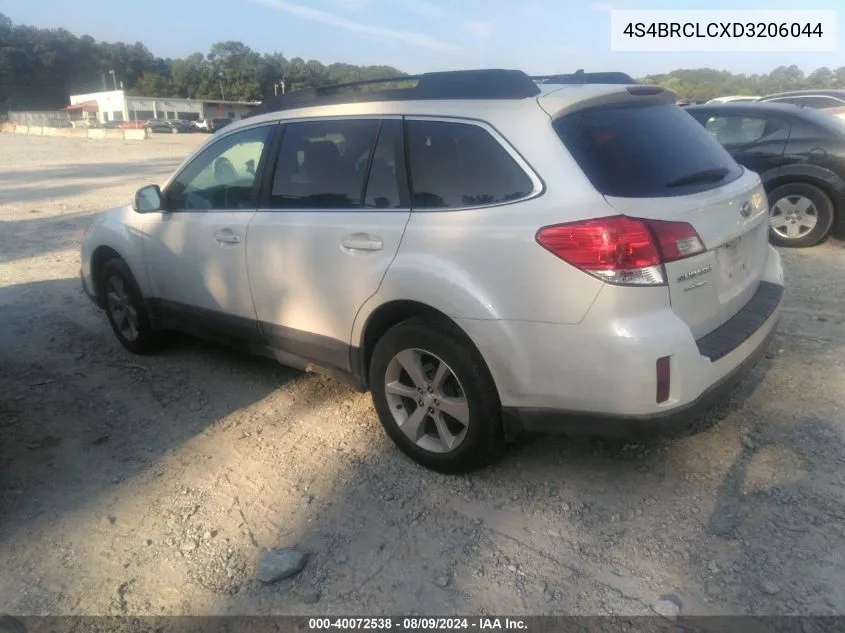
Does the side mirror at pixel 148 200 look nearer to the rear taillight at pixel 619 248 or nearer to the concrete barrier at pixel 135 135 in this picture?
the rear taillight at pixel 619 248

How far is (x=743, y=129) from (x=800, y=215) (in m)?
1.22

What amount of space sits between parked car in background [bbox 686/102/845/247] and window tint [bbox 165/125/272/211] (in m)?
5.66

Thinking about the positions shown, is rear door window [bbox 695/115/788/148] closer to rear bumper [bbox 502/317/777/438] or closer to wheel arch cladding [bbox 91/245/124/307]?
rear bumper [bbox 502/317/777/438]

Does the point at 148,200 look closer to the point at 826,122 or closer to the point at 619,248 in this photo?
the point at 619,248

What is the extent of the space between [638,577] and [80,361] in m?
4.19

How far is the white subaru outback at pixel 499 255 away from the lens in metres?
2.54

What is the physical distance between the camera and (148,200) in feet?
14.8

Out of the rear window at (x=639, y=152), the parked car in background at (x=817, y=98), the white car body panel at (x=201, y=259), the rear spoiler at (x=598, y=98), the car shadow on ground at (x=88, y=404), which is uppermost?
the parked car in background at (x=817, y=98)

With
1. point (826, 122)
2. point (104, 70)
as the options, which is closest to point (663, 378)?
point (826, 122)

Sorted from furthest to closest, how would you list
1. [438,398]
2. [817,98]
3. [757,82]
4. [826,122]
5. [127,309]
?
[757,82] → [817,98] → [826,122] → [127,309] → [438,398]

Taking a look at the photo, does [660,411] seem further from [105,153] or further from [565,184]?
[105,153]

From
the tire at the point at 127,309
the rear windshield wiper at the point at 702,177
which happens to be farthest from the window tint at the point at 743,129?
the tire at the point at 127,309

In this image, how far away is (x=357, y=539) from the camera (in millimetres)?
2787

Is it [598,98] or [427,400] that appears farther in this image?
[427,400]
